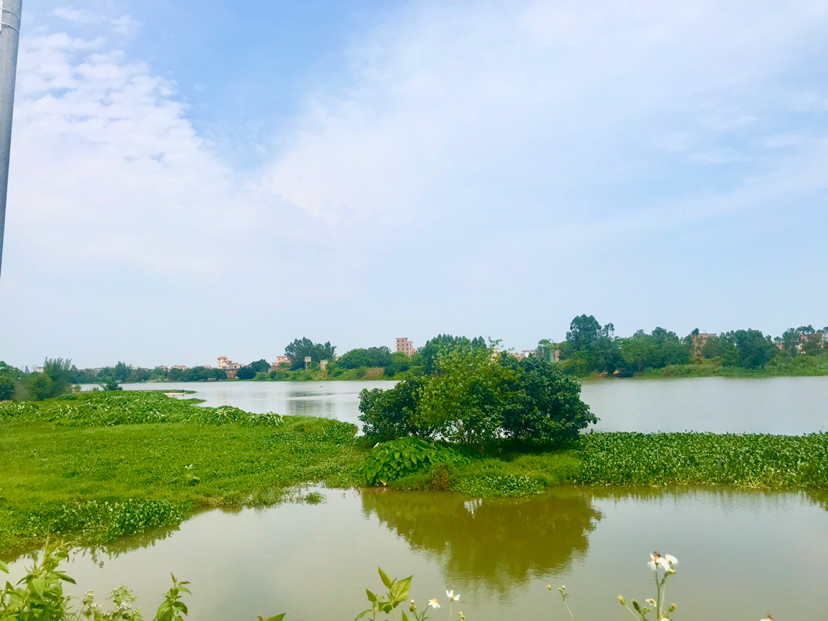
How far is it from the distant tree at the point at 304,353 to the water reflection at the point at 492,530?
8896cm

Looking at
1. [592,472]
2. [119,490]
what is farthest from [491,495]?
[119,490]

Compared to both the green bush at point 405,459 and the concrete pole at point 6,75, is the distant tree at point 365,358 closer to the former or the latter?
the green bush at point 405,459

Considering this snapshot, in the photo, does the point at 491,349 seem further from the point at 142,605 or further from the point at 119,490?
the point at 142,605

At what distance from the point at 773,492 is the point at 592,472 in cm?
305

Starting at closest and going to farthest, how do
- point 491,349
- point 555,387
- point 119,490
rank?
point 119,490 < point 555,387 < point 491,349

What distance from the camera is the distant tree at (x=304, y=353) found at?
98.8 m

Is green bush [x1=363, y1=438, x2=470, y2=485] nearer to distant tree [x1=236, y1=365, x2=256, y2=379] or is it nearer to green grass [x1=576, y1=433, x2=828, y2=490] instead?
green grass [x1=576, y1=433, x2=828, y2=490]

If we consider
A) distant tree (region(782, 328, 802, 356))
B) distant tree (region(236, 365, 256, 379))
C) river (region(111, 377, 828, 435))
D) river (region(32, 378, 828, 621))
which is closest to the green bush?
river (region(32, 378, 828, 621))

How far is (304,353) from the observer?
99188 millimetres

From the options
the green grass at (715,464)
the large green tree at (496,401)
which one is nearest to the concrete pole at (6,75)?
the green grass at (715,464)

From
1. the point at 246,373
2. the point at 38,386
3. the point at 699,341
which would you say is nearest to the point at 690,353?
the point at 699,341

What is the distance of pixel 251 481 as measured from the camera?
1167 centimetres

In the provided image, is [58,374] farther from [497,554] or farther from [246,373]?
[246,373]

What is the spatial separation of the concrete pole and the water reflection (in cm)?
587
